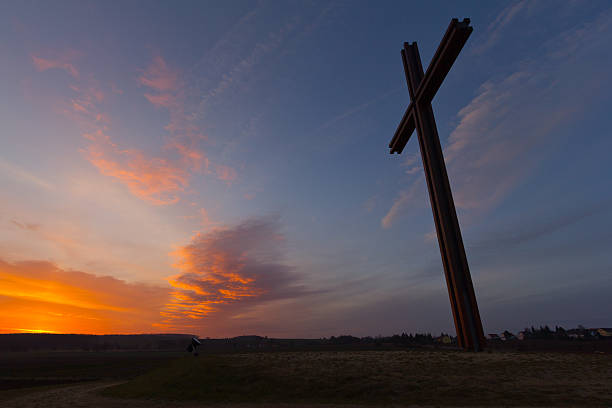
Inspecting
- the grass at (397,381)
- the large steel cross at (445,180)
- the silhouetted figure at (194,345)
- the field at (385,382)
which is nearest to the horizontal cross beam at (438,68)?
the large steel cross at (445,180)

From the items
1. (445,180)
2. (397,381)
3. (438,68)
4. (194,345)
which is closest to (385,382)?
(397,381)

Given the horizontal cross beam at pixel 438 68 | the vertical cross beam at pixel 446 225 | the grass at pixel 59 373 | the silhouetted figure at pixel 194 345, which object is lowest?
the grass at pixel 59 373

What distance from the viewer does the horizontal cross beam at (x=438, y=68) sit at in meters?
17.8

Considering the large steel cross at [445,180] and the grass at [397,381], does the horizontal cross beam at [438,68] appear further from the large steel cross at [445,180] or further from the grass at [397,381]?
the grass at [397,381]

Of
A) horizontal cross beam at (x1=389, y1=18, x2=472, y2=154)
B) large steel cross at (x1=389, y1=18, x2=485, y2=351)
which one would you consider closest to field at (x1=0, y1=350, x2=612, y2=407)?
large steel cross at (x1=389, y1=18, x2=485, y2=351)

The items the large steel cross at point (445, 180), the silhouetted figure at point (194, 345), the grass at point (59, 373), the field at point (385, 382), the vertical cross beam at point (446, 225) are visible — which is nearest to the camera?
the field at point (385, 382)

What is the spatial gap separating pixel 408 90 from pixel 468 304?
14906 mm

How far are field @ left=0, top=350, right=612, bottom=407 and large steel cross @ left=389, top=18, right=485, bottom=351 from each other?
2.50 m

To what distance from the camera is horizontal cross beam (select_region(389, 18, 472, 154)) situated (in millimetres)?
17828

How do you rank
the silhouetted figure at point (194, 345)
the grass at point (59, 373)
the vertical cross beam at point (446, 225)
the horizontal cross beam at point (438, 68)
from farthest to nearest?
→ 1. the grass at point (59, 373)
2. the silhouetted figure at point (194, 345)
3. the vertical cross beam at point (446, 225)
4. the horizontal cross beam at point (438, 68)

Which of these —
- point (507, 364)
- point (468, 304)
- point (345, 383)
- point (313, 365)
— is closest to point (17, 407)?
point (313, 365)

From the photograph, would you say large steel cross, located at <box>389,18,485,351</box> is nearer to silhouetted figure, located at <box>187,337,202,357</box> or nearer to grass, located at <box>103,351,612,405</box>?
grass, located at <box>103,351,612,405</box>

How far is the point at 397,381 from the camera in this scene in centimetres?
1997

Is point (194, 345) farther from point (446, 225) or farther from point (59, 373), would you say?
point (59, 373)
